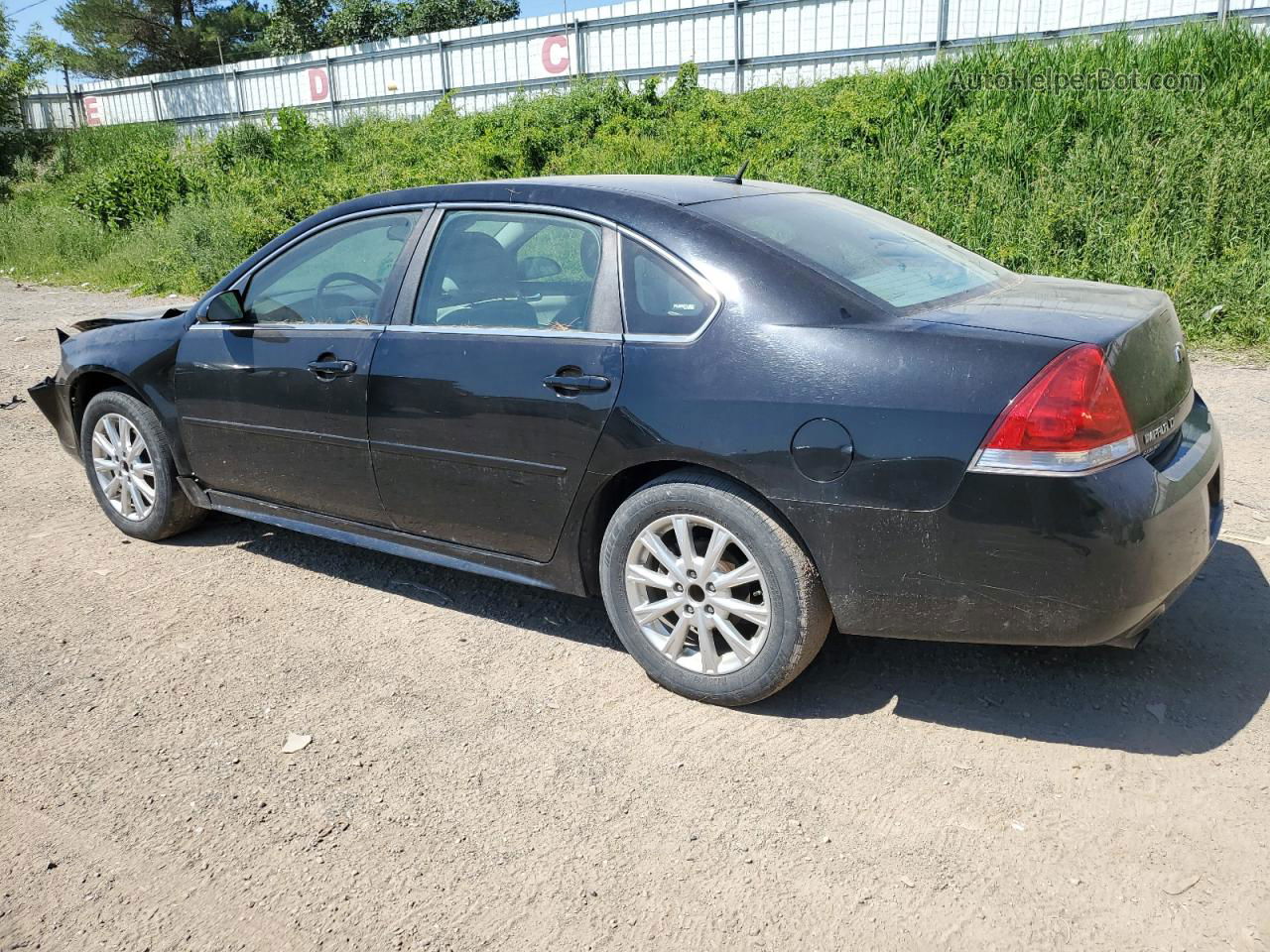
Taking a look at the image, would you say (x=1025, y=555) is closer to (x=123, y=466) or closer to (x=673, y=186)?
(x=673, y=186)

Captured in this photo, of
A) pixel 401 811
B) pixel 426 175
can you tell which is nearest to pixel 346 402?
pixel 401 811

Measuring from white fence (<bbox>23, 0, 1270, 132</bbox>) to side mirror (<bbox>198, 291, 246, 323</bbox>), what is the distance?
1272cm

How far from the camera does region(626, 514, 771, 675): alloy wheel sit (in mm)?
3420

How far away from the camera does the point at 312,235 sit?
4605 millimetres

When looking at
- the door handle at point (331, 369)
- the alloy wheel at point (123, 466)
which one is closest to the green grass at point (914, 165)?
the door handle at point (331, 369)

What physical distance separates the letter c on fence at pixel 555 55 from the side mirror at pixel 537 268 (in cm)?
2043

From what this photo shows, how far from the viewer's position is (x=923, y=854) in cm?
278

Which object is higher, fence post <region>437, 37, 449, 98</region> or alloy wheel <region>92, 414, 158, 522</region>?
fence post <region>437, 37, 449, 98</region>

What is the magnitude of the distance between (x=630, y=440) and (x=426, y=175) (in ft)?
46.6

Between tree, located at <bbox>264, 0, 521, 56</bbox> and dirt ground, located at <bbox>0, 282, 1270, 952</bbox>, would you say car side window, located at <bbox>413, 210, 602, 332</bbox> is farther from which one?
tree, located at <bbox>264, 0, 521, 56</bbox>

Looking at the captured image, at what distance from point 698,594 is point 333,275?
2151mm

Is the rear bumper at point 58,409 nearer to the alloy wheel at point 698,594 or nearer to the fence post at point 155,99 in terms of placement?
the alloy wheel at point 698,594

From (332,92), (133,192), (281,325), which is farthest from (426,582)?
(332,92)

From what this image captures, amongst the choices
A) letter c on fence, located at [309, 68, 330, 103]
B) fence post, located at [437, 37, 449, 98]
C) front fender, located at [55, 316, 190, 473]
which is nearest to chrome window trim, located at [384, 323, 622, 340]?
front fender, located at [55, 316, 190, 473]
